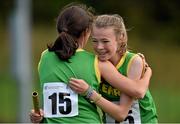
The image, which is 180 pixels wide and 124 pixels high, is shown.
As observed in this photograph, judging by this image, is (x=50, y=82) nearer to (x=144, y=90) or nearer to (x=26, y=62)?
(x=144, y=90)

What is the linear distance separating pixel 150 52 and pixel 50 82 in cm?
1683

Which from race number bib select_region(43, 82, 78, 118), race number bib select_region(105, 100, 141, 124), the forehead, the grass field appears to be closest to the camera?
race number bib select_region(43, 82, 78, 118)

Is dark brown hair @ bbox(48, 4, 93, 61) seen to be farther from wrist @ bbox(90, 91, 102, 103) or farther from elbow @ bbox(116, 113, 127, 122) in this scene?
elbow @ bbox(116, 113, 127, 122)

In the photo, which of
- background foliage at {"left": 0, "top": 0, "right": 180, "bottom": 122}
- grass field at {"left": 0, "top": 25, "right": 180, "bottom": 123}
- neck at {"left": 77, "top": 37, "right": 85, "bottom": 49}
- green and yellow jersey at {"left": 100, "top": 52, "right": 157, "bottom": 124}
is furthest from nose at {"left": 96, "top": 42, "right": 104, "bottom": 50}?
background foliage at {"left": 0, "top": 0, "right": 180, "bottom": 122}

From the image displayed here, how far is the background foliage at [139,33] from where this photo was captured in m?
19.5

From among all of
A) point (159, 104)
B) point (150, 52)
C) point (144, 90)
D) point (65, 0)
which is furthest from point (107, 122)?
point (65, 0)

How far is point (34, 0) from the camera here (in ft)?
86.4

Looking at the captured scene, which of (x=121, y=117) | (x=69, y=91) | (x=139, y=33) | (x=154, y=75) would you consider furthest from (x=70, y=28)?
(x=139, y=33)

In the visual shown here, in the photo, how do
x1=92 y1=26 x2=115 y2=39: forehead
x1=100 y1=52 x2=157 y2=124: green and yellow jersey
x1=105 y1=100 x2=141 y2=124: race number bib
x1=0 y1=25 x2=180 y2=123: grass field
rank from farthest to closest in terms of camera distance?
x1=0 y1=25 x2=180 y2=123: grass field → x1=105 y1=100 x2=141 y2=124: race number bib → x1=100 y1=52 x2=157 y2=124: green and yellow jersey → x1=92 y1=26 x2=115 y2=39: forehead

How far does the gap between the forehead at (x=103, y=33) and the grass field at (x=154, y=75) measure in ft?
28.2

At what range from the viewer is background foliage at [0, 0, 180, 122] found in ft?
64.0

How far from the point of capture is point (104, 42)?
Result: 6938mm

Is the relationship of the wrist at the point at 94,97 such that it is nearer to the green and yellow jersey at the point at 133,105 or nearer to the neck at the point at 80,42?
the green and yellow jersey at the point at 133,105

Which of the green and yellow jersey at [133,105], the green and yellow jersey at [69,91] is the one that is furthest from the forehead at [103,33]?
the green and yellow jersey at [133,105]
